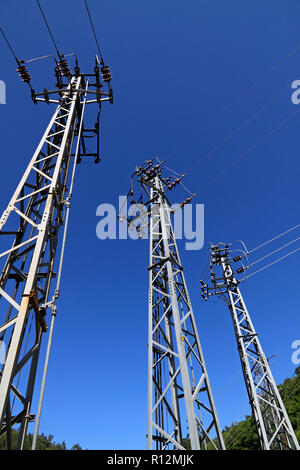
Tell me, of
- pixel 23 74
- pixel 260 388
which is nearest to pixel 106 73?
pixel 23 74

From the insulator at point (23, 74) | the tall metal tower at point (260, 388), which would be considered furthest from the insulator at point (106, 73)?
the tall metal tower at point (260, 388)

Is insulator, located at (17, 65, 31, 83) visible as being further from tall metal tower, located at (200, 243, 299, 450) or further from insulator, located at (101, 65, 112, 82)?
tall metal tower, located at (200, 243, 299, 450)

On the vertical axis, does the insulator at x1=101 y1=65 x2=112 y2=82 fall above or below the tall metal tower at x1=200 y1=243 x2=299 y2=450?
above

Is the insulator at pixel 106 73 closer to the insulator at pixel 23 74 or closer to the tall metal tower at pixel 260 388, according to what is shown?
the insulator at pixel 23 74

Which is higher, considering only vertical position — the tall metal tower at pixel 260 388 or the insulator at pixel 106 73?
the insulator at pixel 106 73

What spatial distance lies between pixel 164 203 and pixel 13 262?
5468 millimetres

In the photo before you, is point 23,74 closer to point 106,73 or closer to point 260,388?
point 106,73

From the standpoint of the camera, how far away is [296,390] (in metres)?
45.6

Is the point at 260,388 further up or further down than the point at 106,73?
further down

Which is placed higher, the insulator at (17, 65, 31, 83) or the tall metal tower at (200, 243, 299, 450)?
the insulator at (17, 65, 31, 83)

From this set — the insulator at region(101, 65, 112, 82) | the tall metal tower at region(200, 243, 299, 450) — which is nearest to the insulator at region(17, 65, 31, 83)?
the insulator at region(101, 65, 112, 82)
